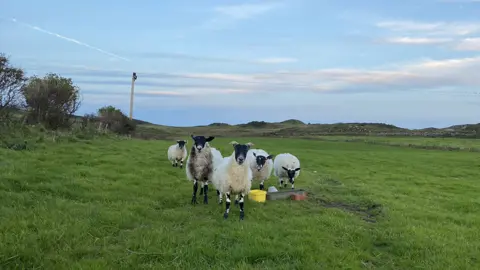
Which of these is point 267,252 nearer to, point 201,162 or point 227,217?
point 227,217

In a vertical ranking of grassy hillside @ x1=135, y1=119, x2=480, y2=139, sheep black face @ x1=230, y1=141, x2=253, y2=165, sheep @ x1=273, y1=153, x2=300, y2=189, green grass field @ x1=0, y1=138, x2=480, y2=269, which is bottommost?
green grass field @ x1=0, y1=138, x2=480, y2=269

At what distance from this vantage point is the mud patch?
13406 mm

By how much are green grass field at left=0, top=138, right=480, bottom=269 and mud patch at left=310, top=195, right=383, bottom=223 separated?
0.12 ft

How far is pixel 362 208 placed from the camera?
587 inches

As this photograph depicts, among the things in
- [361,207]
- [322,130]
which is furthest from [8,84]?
[322,130]

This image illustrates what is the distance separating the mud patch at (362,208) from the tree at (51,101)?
108ft

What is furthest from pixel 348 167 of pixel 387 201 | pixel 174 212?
pixel 174 212

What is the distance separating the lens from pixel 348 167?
1205 inches

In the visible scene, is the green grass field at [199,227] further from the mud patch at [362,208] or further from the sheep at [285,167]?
the sheep at [285,167]

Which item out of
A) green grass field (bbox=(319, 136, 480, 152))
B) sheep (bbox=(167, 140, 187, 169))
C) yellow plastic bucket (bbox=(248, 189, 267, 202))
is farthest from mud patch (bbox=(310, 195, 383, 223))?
green grass field (bbox=(319, 136, 480, 152))

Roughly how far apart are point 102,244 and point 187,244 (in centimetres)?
178

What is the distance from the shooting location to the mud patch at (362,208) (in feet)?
44.0

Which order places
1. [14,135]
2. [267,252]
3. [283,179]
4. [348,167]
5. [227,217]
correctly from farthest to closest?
[348,167] < [14,135] < [283,179] < [227,217] < [267,252]

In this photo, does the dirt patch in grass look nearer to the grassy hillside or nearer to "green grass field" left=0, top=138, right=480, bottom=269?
"green grass field" left=0, top=138, right=480, bottom=269
